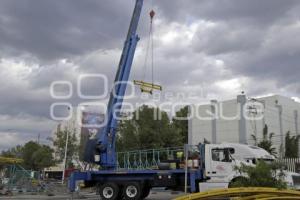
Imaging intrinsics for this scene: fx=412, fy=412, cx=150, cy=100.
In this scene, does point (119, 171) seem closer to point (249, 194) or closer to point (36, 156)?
point (249, 194)

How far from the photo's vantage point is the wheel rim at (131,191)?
20.8m

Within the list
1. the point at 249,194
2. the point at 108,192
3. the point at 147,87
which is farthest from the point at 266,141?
the point at 249,194

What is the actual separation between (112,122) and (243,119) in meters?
33.9

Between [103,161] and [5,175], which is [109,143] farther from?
[5,175]

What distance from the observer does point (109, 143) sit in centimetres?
2272

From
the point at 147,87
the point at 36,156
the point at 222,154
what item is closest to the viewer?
the point at 222,154

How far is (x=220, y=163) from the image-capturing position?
19.9 meters

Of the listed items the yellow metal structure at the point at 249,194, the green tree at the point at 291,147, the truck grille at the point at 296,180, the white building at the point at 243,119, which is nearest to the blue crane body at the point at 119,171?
the truck grille at the point at 296,180

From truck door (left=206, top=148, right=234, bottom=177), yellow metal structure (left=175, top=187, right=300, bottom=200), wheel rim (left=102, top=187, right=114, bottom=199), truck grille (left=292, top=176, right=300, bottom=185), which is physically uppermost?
truck door (left=206, top=148, right=234, bottom=177)

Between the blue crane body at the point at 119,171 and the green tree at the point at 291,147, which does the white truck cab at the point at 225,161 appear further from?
the green tree at the point at 291,147

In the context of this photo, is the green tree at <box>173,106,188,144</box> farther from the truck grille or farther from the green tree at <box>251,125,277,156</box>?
the truck grille

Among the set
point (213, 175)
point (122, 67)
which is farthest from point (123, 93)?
point (213, 175)

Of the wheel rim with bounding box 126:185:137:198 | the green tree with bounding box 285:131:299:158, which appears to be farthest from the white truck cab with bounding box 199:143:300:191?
the green tree with bounding box 285:131:299:158

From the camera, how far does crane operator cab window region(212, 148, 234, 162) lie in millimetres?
19992
